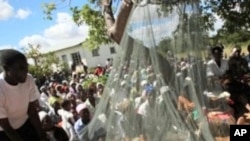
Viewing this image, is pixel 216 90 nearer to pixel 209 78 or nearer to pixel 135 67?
pixel 209 78

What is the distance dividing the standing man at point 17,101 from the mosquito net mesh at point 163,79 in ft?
3.81

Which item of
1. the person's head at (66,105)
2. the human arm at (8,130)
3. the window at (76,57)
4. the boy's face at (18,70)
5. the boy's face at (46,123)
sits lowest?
the window at (76,57)

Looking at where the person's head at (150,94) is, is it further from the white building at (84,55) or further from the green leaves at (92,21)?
the white building at (84,55)

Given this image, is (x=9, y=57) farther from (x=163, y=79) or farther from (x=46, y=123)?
(x=46, y=123)

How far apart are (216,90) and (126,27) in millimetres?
1140

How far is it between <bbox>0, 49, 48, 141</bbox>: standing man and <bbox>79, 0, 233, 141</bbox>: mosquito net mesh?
3.81ft

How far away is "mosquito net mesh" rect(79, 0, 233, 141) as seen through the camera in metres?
4.55

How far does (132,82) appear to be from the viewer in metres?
4.73

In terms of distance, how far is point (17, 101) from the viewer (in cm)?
355

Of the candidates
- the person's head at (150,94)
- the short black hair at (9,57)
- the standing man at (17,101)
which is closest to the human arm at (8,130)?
the standing man at (17,101)

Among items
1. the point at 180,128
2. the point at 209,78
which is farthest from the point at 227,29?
the point at 180,128

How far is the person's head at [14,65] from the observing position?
3336mm

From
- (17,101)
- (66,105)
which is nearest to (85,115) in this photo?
(66,105)

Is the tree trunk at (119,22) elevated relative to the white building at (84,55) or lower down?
elevated
